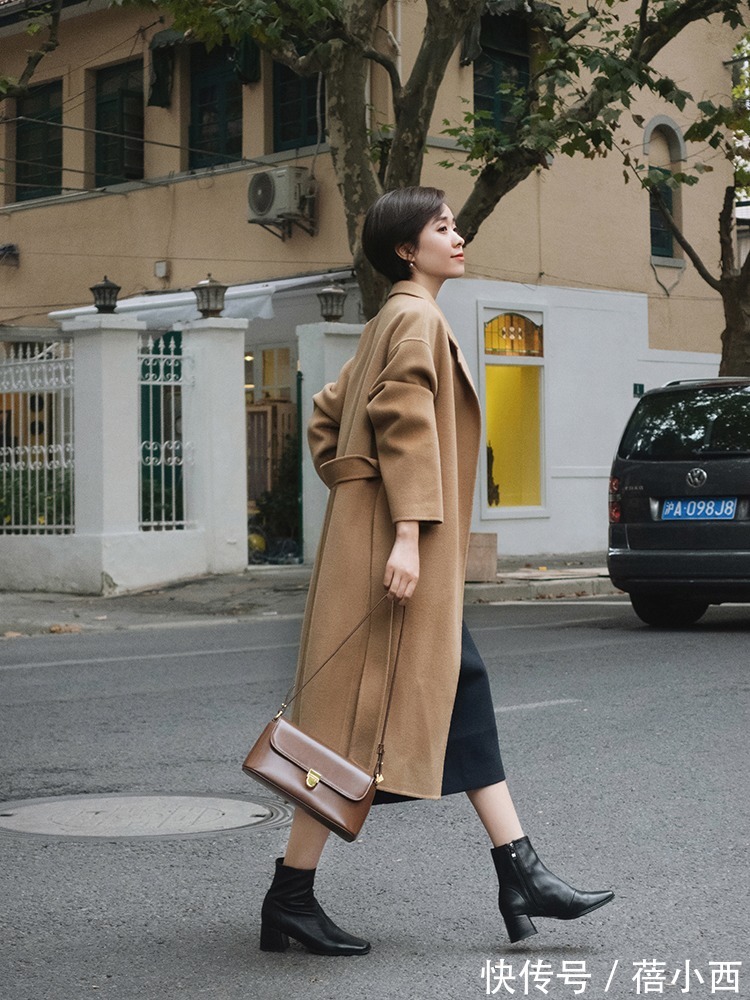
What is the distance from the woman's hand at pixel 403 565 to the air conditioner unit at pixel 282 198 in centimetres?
1701

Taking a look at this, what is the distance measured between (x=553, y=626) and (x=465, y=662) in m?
8.54

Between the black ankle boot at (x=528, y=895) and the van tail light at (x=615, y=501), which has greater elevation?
the van tail light at (x=615, y=501)

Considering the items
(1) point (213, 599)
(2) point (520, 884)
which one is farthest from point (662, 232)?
(2) point (520, 884)

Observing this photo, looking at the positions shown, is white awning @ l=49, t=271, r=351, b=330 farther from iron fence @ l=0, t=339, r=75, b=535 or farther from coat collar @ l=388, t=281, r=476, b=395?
coat collar @ l=388, t=281, r=476, b=395

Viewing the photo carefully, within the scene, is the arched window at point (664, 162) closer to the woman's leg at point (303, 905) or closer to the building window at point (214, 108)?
the building window at point (214, 108)

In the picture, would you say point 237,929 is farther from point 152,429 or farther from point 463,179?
point 463,179

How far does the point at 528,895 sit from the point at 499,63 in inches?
756

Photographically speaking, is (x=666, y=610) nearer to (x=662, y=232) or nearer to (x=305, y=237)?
(x=305, y=237)

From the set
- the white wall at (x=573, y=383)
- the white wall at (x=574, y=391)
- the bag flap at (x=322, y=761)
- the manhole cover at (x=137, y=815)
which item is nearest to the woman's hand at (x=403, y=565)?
the bag flap at (x=322, y=761)

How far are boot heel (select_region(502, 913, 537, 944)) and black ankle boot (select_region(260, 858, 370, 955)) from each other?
1.15 ft

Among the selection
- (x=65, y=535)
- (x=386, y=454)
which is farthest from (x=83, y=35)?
(x=386, y=454)

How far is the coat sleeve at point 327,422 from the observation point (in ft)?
13.8

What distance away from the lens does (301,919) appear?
4.03 m

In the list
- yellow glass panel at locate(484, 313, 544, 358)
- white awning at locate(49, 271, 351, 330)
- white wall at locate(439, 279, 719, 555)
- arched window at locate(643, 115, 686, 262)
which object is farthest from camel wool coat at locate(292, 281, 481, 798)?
arched window at locate(643, 115, 686, 262)
